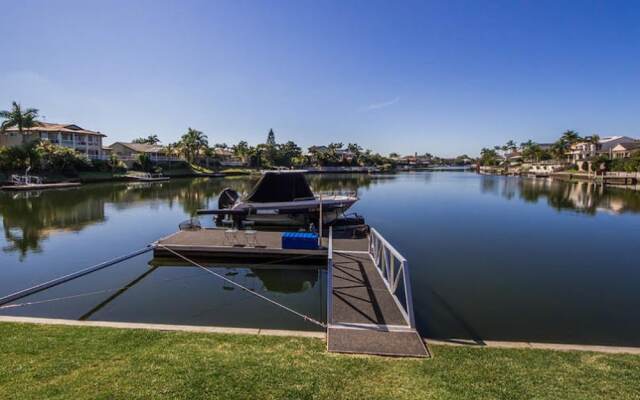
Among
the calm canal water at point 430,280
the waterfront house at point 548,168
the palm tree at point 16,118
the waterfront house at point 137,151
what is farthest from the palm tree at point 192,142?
the waterfront house at point 548,168

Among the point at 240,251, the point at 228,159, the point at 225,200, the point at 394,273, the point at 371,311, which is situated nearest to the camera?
the point at 371,311

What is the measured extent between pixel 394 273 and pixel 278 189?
38.3ft

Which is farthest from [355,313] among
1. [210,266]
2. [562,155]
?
[562,155]

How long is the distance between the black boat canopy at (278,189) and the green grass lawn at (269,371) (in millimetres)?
15027

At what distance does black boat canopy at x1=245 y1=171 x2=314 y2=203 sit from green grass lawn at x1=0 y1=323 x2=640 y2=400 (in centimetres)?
1503

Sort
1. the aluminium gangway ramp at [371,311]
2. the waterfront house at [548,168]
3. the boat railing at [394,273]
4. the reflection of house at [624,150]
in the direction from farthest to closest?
the waterfront house at [548,168] < the reflection of house at [624,150] < the boat railing at [394,273] < the aluminium gangway ramp at [371,311]

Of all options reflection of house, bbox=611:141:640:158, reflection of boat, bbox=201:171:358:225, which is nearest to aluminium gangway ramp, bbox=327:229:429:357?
reflection of boat, bbox=201:171:358:225

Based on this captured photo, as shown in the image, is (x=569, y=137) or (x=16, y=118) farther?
(x=569, y=137)

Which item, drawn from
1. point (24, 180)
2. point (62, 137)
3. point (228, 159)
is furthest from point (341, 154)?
point (24, 180)

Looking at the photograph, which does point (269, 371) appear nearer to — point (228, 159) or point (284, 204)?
point (284, 204)

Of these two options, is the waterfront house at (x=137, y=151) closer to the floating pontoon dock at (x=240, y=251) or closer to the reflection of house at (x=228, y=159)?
the reflection of house at (x=228, y=159)

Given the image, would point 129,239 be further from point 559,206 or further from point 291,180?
point 559,206

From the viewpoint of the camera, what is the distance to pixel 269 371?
5.00 metres

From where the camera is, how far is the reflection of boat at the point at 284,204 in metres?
20.4
